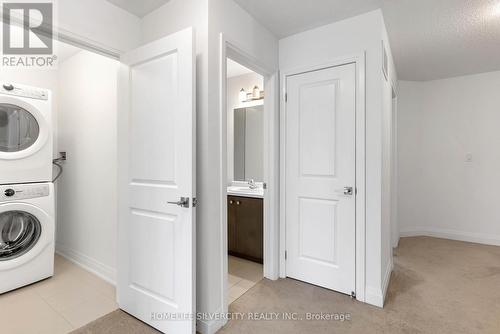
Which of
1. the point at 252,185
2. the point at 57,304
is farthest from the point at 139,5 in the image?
the point at 57,304

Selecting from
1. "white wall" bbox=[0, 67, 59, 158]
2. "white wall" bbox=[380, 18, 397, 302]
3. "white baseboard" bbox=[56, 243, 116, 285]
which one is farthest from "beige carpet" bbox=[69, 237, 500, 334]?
"white wall" bbox=[0, 67, 59, 158]

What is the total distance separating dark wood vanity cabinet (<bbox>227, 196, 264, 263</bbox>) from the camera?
9.11 ft

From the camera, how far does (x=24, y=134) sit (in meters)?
2.37

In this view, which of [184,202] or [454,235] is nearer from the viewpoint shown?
[184,202]

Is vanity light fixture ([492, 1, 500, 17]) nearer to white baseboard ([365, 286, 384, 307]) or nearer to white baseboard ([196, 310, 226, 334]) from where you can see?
white baseboard ([365, 286, 384, 307])

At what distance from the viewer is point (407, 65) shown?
3297mm

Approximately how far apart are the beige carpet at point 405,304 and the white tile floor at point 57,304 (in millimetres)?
196

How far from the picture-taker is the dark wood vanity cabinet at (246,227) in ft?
9.11

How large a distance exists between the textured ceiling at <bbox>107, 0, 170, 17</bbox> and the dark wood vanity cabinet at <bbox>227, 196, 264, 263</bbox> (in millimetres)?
1941

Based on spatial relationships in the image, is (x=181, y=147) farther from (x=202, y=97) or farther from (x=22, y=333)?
(x=22, y=333)

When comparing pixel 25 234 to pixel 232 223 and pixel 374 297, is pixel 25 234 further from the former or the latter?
pixel 374 297

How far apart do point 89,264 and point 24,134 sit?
142 centimetres

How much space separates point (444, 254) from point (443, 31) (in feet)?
Result: 8.48

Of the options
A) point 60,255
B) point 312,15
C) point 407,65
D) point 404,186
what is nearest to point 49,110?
point 60,255
